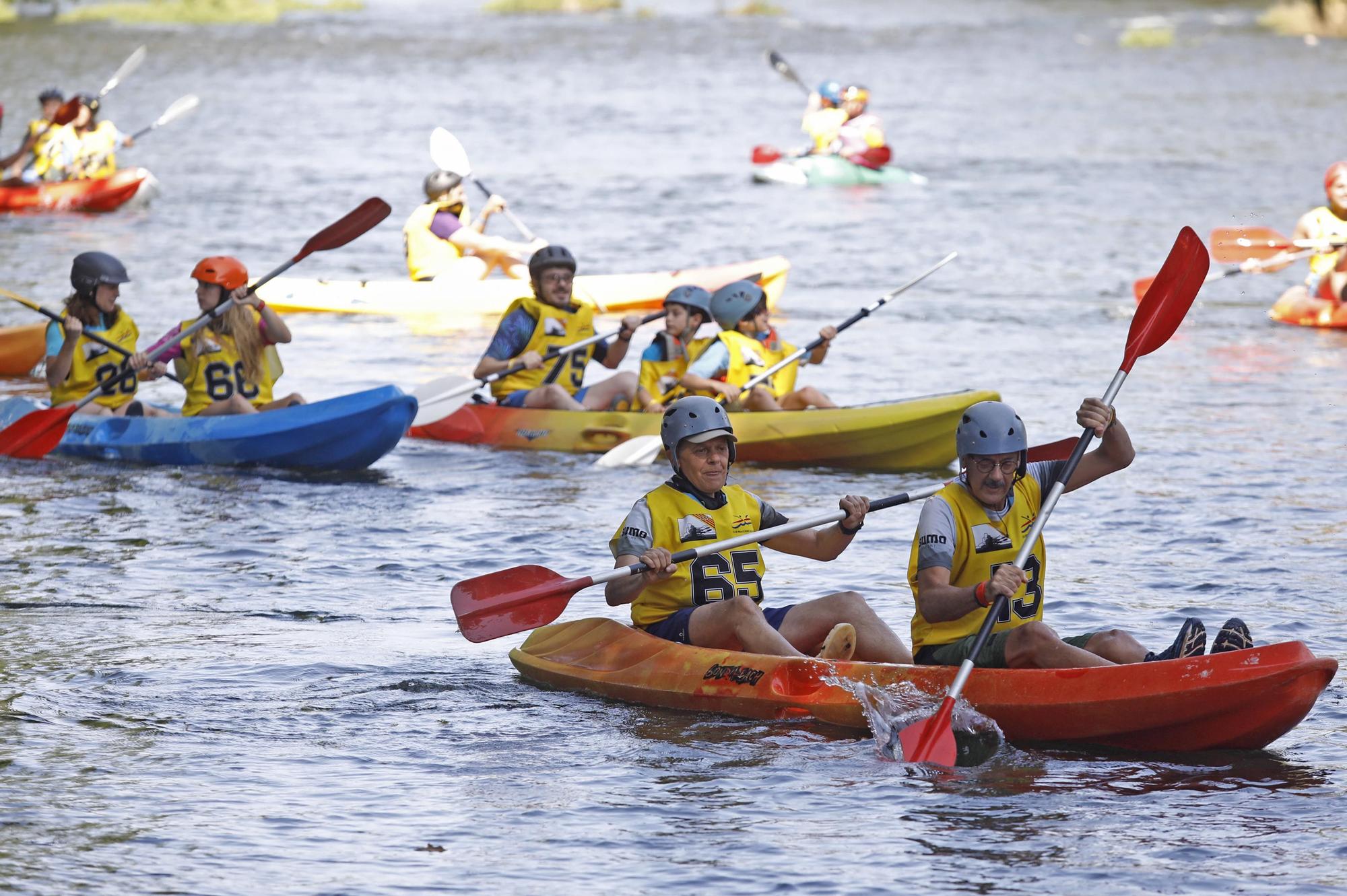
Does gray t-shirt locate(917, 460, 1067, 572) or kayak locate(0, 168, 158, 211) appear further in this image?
kayak locate(0, 168, 158, 211)

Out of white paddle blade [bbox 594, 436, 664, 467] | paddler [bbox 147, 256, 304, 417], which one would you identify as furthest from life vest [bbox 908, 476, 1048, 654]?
paddler [bbox 147, 256, 304, 417]

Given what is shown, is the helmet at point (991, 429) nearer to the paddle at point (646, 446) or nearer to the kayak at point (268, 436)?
the paddle at point (646, 446)

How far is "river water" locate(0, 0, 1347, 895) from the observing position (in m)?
5.54

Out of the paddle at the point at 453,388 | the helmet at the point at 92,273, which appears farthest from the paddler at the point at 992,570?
the helmet at the point at 92,273

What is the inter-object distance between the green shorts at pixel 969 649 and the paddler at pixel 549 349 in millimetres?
5280

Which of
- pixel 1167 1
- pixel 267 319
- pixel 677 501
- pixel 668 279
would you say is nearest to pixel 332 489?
pixel 267 319

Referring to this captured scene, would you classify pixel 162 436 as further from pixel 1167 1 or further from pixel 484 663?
pixel 1167 1

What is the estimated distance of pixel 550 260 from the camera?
37.5ft

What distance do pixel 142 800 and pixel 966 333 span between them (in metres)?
11.2

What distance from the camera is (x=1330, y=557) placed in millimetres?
9055

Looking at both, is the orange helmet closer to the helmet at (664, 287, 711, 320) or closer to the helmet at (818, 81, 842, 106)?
the helmet at (664, 287, 711, 320)

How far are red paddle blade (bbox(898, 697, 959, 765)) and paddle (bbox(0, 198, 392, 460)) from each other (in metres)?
5.62

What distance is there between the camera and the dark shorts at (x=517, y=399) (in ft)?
38.6

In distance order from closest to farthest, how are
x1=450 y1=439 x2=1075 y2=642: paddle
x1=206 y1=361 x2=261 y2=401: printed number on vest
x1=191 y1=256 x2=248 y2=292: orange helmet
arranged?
x1=450 y1=439 x2=1075 y2=642: paddle → x1=191 y1=256 x2=248 y2=292: orange helmet → x1=206 y1=361 x2=261 y2=401: printed number on vest
